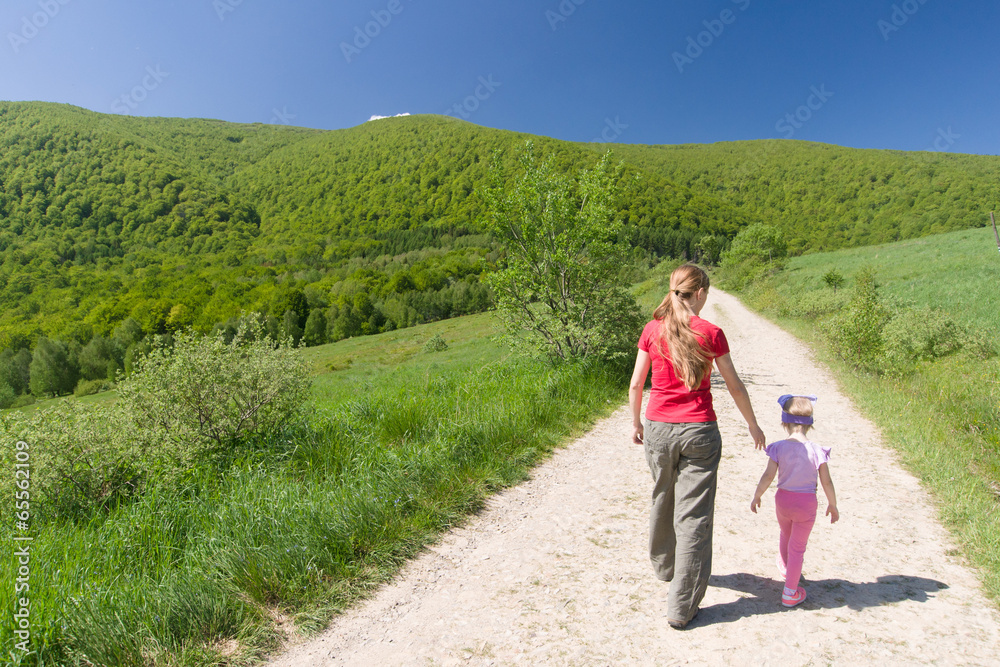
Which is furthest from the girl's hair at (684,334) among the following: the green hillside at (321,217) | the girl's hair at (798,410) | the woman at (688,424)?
the green hillside at (321,217)

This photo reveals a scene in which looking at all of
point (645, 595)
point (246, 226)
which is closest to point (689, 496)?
point (645, 595)

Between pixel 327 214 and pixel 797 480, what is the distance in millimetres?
182553

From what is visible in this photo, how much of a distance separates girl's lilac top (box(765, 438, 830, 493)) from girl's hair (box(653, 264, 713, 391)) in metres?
0.75

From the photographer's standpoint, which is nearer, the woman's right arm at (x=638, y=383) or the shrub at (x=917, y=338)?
the woman's right arm at (x=638, y=383)

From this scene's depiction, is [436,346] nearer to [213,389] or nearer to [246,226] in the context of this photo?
[213,389]

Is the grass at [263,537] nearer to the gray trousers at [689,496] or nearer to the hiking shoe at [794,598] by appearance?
the gray trousers at [689,496]

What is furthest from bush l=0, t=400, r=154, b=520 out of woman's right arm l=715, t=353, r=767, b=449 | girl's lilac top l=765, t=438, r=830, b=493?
girl's lilac top l=765, t=438, r=830, b=493

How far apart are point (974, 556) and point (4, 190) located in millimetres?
209804

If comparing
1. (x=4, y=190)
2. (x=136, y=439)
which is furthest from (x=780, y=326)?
(x=4, y=190)

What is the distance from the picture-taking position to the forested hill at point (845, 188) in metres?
99.5

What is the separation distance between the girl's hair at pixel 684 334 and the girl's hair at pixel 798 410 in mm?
657

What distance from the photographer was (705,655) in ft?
9.18

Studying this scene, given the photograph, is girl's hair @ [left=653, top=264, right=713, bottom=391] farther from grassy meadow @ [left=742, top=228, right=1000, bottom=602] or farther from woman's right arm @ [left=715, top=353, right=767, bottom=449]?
grassy meadow @ [left=742, top=228, right=1000, bottom=602]

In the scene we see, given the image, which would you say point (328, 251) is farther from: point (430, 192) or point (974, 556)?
point (974, 556)
